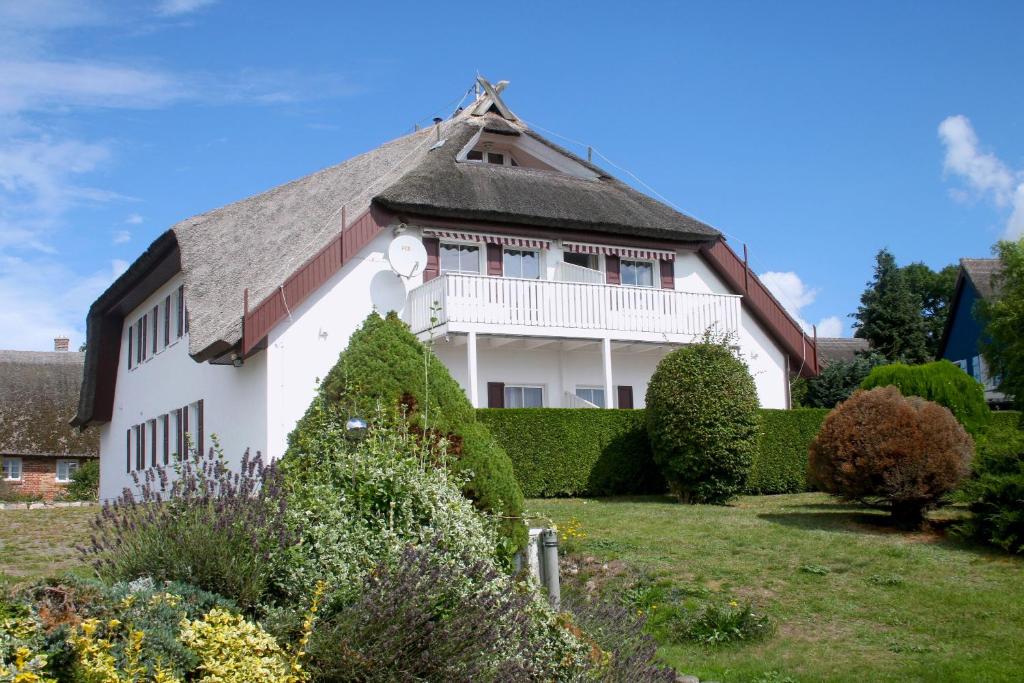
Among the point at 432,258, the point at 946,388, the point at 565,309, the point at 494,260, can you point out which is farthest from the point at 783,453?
the point at 432,258

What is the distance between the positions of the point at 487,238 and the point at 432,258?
128 cm

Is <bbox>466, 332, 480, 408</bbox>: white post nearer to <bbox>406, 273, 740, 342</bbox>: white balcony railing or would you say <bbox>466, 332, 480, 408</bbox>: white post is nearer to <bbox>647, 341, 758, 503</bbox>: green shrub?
<bbox>406, 273, 740, 342</bbox>: white balcony railing

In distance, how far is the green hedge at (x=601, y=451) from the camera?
20.5 meters

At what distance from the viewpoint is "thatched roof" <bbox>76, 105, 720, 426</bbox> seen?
2292cm

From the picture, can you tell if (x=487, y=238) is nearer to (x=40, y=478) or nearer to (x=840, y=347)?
(x=40, y=478)

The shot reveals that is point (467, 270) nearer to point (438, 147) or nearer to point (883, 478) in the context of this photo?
point (438, 147)

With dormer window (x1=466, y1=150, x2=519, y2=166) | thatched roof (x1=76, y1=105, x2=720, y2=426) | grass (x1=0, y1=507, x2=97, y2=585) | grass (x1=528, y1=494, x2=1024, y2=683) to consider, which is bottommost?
grass (x1=528, y1=494, x2=1024, y2=683)

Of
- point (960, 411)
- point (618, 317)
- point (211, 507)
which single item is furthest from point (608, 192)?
point (211, 507)

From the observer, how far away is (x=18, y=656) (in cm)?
565

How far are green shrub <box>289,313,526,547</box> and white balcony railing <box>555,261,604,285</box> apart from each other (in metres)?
12.1

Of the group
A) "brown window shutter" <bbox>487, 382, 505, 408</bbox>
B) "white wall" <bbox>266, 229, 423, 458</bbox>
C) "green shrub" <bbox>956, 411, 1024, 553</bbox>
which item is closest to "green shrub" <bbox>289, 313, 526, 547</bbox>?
"green shrub" <bbox>956, 411, 1024, 553</bbox>

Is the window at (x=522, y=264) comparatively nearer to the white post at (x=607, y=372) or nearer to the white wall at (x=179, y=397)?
the white post at (x=607, y=372)

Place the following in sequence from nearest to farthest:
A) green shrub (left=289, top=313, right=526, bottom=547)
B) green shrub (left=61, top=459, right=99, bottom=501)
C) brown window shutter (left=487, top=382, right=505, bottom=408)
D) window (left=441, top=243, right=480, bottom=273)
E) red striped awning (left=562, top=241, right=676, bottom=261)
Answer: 1. green shrub (left=289, top=313, right=526, bottom=547)
2. brown window shutter (left=487, top=382, right=505, bottom=408)
3. window (left=441, top=243, right=480, bottom=273)
4. red striped awning (left=562, top=241, right=676, bottom=261)
5. green shrub (left=61, top=459, right=99, bottom=501)

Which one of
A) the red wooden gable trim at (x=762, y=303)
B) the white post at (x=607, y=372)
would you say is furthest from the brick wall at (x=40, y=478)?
the red wooden gable trim at (x=762, y=303)
